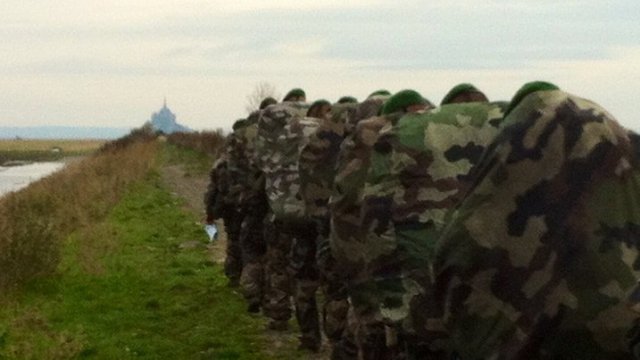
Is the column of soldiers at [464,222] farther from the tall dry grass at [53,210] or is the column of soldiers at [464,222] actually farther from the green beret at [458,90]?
the tall dry grass at [53,210]

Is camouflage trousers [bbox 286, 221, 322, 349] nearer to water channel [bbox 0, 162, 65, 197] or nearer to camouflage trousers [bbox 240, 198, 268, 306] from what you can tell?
camouflage trousers [bbox 240, 198, 268, 306]

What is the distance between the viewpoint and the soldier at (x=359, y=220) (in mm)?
5660

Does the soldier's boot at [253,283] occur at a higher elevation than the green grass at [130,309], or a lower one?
higher

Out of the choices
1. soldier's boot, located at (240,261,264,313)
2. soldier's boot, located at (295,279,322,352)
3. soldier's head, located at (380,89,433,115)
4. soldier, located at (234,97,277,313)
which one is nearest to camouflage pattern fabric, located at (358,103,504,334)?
soldier's head, located at (380,89,433,115)

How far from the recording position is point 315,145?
7.98 meters

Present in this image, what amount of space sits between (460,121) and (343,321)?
378 centimetres

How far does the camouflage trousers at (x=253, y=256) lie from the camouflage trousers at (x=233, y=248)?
1.29m

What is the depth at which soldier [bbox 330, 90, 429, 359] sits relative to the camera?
566 cm

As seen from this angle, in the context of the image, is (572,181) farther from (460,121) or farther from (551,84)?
(460,121)

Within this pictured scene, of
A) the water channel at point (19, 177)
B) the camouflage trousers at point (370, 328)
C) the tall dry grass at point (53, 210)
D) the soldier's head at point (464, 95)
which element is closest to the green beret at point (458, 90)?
the soldier's head at point (464, 95)

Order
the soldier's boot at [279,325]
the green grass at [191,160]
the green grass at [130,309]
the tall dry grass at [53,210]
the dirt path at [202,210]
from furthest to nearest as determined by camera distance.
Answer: the green grass at [191,160]
the tall dry grass at [53,210]
the soldier's boot at [279,325]
the green grass at [130,309]
the dirt path at [202,210]

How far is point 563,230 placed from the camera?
308cm

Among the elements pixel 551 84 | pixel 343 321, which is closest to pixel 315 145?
pixel 343 321

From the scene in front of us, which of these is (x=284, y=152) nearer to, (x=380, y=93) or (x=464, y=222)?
(x=380, y=93)
